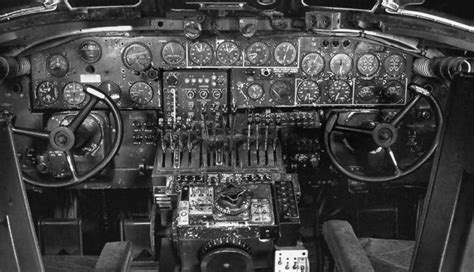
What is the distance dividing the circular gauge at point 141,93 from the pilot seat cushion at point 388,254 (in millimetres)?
1758

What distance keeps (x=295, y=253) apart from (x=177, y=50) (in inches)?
59.8

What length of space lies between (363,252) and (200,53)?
1.87 metres

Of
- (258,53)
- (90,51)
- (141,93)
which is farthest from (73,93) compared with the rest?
(258,53)

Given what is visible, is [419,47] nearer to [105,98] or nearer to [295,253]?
[295,253]

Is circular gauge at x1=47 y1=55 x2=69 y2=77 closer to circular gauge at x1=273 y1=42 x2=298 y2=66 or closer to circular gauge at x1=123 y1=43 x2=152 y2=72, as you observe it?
circular gauge at x1=123 y1=43 x2=152 y2=72

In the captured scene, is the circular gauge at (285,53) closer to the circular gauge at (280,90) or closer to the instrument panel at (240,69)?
the instrument panel at (240,69)

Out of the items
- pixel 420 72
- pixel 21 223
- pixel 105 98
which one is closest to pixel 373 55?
pixel 420 72

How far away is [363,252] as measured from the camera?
239cm

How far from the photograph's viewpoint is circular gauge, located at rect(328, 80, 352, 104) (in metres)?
3.88

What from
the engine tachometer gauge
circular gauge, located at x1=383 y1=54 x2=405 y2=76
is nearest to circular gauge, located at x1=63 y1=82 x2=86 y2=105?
the engine tachometer gauge

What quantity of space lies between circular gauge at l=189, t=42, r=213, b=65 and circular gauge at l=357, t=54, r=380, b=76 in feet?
3.27

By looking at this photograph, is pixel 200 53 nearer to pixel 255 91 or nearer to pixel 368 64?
pixel 255 91

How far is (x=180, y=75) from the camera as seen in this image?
3.79 m

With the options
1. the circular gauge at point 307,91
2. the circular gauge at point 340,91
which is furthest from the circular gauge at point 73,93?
the circular gauge at point 340,91
